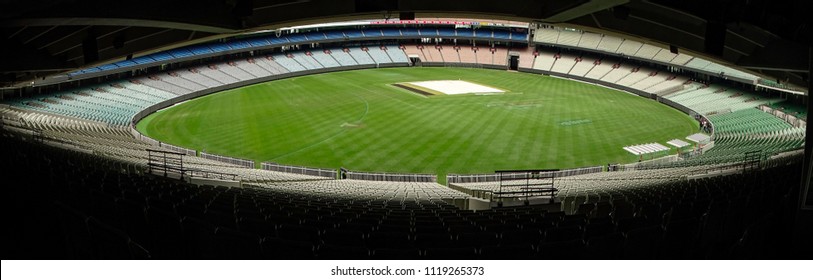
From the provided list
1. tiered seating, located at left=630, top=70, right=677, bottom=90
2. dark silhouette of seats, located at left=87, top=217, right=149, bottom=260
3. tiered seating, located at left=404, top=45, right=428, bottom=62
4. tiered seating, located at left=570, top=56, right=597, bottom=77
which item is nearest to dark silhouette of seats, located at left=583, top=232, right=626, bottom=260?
dark silhouette of seats, located at left=87, top=217, right=149, bottom=260

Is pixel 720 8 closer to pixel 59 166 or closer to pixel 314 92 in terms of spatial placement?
pixel 59 166

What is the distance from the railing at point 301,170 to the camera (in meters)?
30.8

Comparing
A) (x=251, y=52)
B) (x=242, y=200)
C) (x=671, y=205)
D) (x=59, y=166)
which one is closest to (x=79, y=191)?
(x=242, y=200)

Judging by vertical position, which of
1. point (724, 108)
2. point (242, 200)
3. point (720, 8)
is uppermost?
point (720, 8)

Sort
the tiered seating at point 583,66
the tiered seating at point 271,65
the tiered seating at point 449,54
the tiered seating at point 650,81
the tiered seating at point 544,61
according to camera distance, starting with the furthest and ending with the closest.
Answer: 1. the tiered seating at point 449,54
2. the tiered seating at point 544,61
3. the tiered seating at point 583,66
4. the tiered seating at point 271,65
5. the tiered seating at point 650,81

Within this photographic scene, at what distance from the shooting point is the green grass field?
113ft

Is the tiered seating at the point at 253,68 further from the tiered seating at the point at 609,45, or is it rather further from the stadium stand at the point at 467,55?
the tiered seating at the point at 609,45

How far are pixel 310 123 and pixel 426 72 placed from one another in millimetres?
27333

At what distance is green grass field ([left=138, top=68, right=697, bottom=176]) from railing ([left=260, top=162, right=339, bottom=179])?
5.44 feet

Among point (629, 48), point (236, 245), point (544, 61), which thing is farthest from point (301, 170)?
point (629, 48)

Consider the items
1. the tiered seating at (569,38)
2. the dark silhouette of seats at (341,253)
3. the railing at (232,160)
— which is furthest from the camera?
the tiered seating at (569,38)

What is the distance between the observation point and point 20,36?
14.6 metres

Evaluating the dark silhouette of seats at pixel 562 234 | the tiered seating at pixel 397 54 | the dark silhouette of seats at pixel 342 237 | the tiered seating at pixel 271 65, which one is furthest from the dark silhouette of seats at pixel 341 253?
the tiered seating at pixel 397 54

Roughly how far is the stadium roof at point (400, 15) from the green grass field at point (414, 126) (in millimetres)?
16562
